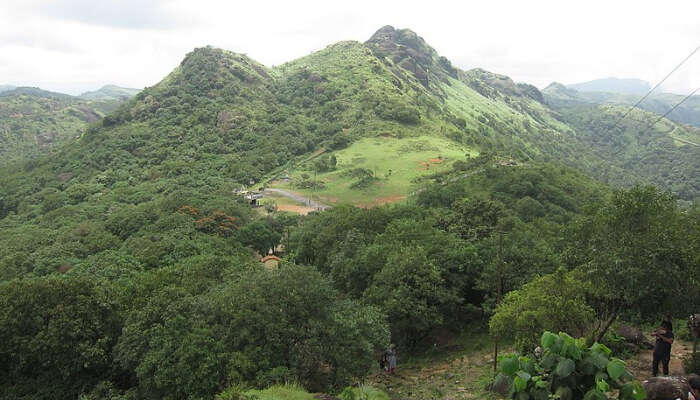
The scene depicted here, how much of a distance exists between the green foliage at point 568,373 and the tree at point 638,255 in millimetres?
7348

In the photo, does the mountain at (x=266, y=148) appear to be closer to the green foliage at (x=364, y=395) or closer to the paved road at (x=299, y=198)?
Result: the paved road at (x=299, y=198)

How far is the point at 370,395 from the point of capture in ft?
37.2

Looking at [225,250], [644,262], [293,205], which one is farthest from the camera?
[293,205]

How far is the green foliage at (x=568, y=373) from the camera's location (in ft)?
22.5

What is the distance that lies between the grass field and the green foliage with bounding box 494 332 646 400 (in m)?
61.2

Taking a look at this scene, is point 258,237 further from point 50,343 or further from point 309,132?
point 309,132

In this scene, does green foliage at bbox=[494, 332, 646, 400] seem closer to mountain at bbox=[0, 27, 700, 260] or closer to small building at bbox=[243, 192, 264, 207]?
mountain at bbox=[0, 27, 700, 260]

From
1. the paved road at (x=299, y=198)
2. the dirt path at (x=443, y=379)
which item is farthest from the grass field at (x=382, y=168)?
the dirt path at (x=443, y=379)

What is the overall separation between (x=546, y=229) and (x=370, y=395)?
30959 mm

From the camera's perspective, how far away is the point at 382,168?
277 feet

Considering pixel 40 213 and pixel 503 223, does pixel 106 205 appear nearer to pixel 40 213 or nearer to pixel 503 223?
pixel 40 213

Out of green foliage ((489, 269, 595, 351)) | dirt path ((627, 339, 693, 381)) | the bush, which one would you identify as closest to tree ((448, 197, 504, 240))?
dirt path ((627, 339, 693, 381))

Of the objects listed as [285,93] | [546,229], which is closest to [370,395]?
[546,229]

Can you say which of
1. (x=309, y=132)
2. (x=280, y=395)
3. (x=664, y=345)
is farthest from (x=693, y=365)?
(x=309, y=132)
